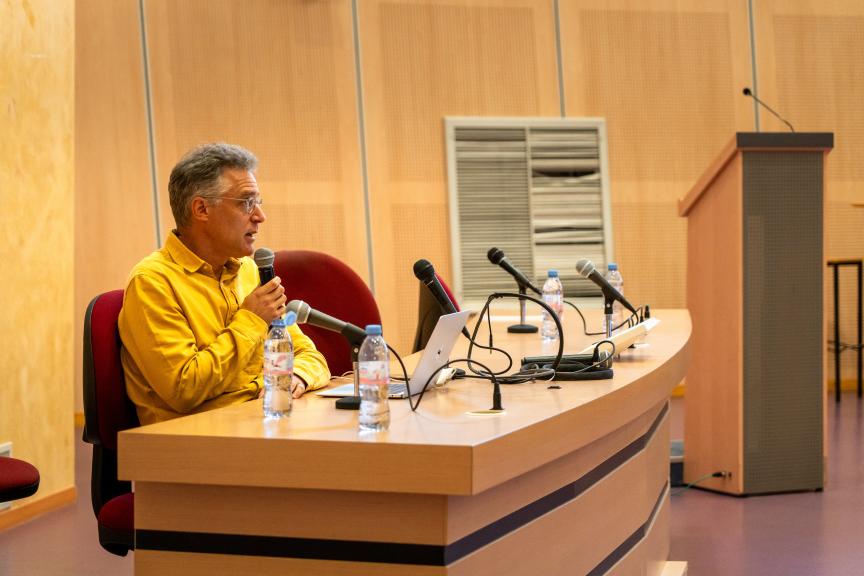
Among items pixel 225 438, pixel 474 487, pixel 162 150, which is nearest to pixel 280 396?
pixel 225 438

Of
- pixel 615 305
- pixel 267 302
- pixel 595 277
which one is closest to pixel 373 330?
pixel 267 302

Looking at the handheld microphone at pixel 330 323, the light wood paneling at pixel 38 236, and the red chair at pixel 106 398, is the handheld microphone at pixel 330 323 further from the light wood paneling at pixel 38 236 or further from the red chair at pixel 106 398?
the light wood paneling at pixel 38 236

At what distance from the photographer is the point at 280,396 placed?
6.35ft

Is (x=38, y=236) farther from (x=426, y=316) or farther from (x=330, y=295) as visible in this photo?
(x=426, y=316)

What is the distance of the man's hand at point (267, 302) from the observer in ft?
7.66

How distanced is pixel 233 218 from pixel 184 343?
38cm

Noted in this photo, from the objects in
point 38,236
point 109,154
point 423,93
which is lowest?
point 38,236

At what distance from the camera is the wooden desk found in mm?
1581

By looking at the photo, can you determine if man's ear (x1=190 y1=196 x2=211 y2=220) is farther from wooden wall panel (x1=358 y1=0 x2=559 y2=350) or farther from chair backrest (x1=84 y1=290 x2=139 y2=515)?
wooden wall panel (x1=358 y1=0 x2=559 y2=350)

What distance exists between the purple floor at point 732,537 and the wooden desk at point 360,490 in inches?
66.0

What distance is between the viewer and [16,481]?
8.60 ft

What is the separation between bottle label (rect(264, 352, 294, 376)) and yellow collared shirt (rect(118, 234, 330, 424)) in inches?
11.7

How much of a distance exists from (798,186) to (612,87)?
9.69ft

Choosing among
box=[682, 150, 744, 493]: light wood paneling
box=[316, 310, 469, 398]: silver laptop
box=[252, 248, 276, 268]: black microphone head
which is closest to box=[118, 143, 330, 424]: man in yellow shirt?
box=[252, 248, 276, 268]: black microphone head
